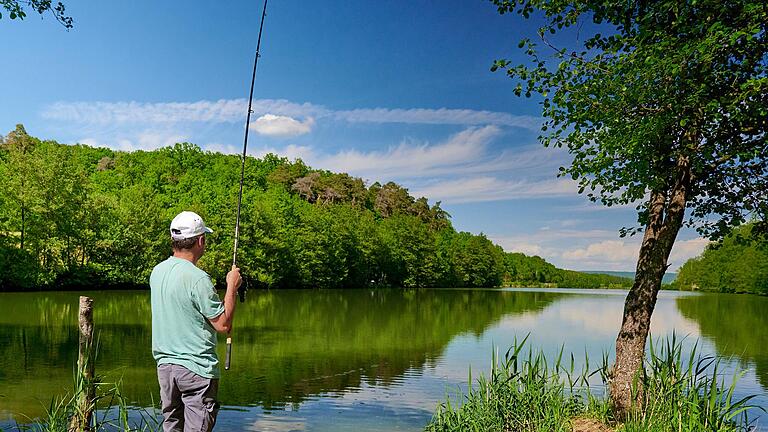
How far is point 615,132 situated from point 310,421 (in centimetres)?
566

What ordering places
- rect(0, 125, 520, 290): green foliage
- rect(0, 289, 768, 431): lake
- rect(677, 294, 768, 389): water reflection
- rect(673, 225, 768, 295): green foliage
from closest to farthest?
1. rect(0, 289, 768, 431): lake
2. rect(677, 294, 768, 389): water reflection
3. rect(0, 125, 520, 290): green foliage
4. rect(673, 225, 768, 295): green foliage

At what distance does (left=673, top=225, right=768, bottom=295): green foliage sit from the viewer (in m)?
79.1

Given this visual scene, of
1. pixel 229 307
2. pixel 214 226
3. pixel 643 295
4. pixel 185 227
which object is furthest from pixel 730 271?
pixel 185 227

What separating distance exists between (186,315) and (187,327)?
0.25ft

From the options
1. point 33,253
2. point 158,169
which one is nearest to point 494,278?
point 158,169

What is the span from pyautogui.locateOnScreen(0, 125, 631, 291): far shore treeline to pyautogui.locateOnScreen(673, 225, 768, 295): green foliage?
842 inches

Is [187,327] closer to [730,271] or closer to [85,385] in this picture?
[85,385]

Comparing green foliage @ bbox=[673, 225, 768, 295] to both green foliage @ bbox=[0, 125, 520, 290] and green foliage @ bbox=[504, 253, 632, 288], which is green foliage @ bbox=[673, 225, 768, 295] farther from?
green foliage @ bbox=[0, 125, 520, 290]

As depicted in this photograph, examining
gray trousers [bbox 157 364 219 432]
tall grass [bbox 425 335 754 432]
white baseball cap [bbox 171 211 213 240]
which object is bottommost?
tall grass [bbox 425 335 754 432]

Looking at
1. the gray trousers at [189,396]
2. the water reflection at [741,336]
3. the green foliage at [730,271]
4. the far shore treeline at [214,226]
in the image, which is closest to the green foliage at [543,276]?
the far shore treeline at [214,226]

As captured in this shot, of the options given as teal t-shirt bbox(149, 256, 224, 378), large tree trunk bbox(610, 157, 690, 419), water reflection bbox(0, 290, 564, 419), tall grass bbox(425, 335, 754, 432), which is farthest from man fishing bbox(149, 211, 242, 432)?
large tree trunk bbox(610, 157, 690, 419)

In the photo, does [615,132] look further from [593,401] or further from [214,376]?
[214,376]

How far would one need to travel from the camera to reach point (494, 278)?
95312 mm

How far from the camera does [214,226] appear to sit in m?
51.8
